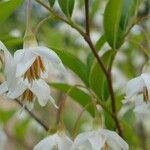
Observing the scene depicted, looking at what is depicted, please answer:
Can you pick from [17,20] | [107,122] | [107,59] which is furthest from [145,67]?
[17,20]

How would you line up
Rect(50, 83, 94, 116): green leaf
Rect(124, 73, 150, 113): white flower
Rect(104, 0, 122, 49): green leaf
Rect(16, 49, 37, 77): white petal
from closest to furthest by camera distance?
Rect(16, 49, 37, 77): white petal < Rect(124, 73, 150, 113): white flower < Rect(104, 0, 122, 49): green leaf < Rect(50, 83, 94, 116): green leaf

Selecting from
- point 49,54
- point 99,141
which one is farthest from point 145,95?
point 49,54

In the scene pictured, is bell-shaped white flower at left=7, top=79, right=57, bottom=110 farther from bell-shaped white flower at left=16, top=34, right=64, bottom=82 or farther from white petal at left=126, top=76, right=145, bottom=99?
white petal at left=126, top=76, right=145, bottom=99

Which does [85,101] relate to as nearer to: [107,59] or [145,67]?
[107,59]

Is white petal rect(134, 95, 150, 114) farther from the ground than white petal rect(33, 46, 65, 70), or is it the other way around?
white petal rect(33, 46, 65, 70)

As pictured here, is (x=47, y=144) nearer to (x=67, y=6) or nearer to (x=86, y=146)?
(x=86, y=146)

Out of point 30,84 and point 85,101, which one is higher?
point 30,84

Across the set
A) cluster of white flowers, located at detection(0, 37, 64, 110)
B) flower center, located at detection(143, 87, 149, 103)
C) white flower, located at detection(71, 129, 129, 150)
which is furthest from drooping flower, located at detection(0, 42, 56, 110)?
flower center, located at detection(143, 87, 149, 103)

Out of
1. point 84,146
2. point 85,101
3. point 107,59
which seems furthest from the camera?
point 85,101
